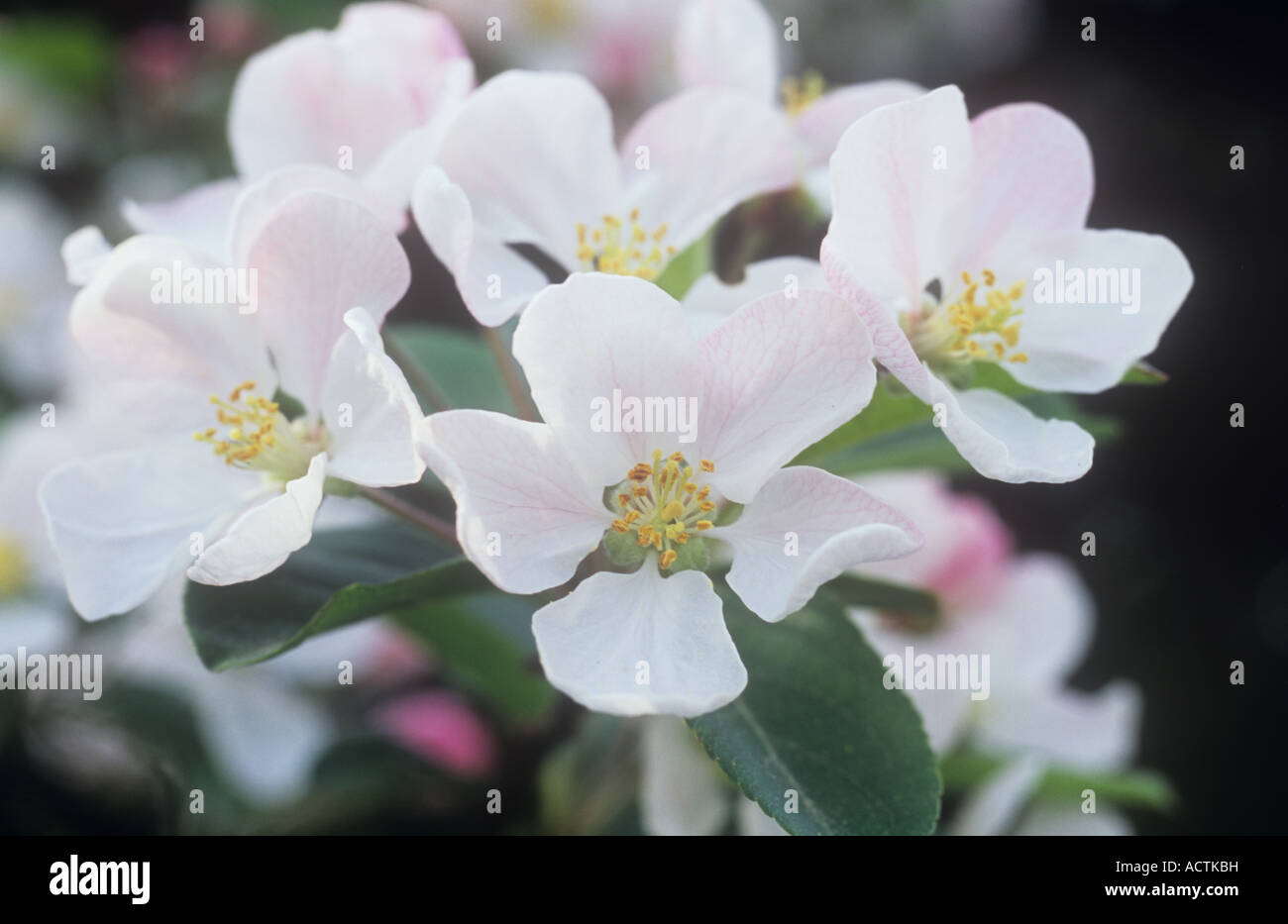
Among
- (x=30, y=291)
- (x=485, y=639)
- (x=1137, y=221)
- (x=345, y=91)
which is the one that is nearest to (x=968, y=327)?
(x=345, y=91)

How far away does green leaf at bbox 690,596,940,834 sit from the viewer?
0.91 meters

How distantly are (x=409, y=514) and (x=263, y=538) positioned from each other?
0.17 m

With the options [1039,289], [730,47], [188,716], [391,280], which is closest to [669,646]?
[391,280]

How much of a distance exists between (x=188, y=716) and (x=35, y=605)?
23cm

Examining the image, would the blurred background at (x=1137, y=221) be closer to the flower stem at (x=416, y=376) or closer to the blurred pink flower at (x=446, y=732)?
the blurred pink flower at (x=446, y=732)

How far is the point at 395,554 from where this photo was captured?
3.78 feet

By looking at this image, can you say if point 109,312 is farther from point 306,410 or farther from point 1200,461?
point 1200,461

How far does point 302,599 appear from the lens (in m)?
1.02

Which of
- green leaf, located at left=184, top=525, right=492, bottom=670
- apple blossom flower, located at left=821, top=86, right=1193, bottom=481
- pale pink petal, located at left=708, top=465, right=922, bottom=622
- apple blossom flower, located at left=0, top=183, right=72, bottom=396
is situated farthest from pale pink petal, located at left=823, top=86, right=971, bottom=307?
apple blossom flower, located at left=0, top=183, right=72, bottom=396

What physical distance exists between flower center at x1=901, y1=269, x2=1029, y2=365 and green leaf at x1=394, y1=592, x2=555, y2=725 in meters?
0.53

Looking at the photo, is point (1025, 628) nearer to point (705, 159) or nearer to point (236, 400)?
point (705, 159)

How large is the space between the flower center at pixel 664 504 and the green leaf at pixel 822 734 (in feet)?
0.43
